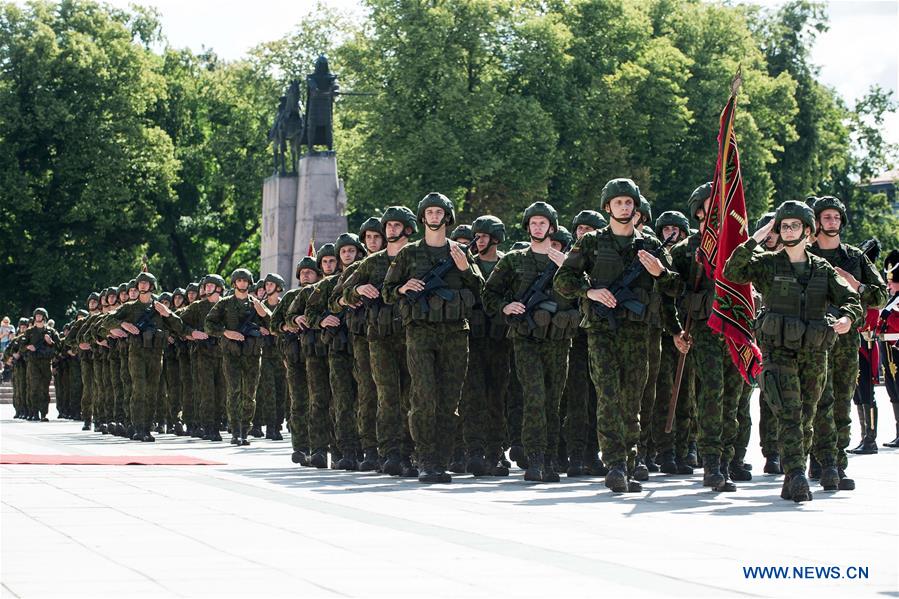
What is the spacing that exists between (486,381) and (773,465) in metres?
2.62

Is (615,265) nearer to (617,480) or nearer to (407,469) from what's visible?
(617,480)

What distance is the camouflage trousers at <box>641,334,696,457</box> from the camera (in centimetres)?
1417

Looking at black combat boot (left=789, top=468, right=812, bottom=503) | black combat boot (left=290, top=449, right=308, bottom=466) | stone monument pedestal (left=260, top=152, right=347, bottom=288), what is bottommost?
black combat boot (left=290, top=449, right=308, bottom=466)

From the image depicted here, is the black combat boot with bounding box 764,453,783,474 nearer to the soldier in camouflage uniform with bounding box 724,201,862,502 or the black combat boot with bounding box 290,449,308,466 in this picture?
the soldier in camouflage uniform with bounding box 724,201,862,502

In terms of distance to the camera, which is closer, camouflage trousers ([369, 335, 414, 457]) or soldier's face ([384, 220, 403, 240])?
soldier's face ([384, 220, 403, 240])

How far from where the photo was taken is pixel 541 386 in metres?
13.3

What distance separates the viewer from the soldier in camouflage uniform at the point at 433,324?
44.0 ft

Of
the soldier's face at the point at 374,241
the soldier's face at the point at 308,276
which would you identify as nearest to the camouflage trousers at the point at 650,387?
the soldier's face at the point at 374,241

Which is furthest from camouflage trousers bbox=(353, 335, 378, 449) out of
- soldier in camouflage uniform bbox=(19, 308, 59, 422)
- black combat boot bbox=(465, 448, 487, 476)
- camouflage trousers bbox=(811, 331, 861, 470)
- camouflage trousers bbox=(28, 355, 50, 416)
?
soldier in camouflage uniform bbox=(19, 308, 59, 422)

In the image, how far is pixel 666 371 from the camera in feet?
46.5

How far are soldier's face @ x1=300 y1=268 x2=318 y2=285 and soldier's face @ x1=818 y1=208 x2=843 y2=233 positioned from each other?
6601mm

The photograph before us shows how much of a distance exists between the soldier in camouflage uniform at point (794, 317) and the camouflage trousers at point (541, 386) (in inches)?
93.8

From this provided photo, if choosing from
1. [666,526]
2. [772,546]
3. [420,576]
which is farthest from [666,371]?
[420,576]

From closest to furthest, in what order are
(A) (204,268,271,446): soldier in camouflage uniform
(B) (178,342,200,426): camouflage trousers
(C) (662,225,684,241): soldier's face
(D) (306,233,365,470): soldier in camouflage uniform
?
1. (C) (662,225,684,241): soldier's face
2. (D) (306,233,365,470): soldier in camouflage uniform
3. (A) (204,268,271,446): soldier in camouflage uniform
4. (B) (178,342,200,426): camouflage trousers
